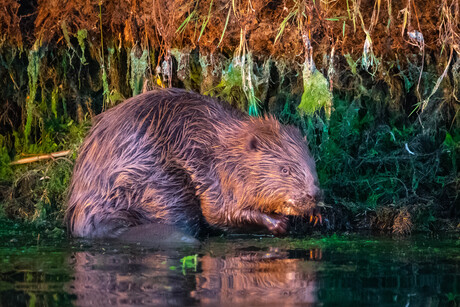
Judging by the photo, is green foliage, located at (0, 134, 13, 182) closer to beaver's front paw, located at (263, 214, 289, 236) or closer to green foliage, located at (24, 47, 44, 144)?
green foliage, located at (24, 47, 44, 144)

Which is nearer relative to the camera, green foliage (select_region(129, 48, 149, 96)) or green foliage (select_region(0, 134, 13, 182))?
green foliage (select_region(129, 48, 149, 96))

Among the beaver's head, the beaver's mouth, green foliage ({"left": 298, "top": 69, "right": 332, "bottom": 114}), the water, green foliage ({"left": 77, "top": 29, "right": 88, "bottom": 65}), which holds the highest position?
green foliage ({"left": 77, "top": 29, "right": 88, "bottom": 65})

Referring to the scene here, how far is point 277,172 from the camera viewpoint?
486cm

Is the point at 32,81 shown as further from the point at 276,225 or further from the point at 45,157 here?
the point at 276,225

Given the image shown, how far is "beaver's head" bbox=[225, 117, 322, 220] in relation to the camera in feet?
15.6

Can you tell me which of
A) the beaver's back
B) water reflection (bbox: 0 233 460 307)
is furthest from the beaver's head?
water reflection (bbox: 0 233 460 307)

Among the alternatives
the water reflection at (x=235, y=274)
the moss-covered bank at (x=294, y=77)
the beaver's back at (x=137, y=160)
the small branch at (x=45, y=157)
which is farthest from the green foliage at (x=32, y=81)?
the water reflection at (x=235, y=274)

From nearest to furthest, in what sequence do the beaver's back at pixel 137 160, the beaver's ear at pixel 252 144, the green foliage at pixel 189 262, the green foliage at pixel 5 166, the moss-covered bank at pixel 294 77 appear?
1. the green foliage at pixel 189 262
2. the beaver's back at pixel 137 160
3. the beaver's ear at pixel 252 144
4. the moss-covered bank at pixel 294 77
5. the green foliage at pixel 5 166

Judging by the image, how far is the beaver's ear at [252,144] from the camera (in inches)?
194

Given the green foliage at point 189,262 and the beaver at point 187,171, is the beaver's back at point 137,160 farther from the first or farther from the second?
the green foliage at point 189,262

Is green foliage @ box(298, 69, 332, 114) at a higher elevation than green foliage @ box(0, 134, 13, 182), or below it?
higher

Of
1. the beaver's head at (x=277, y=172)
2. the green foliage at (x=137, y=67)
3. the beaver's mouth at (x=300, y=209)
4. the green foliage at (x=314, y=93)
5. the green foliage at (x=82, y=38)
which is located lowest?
the beaver's mouth at (x=300, y=209)

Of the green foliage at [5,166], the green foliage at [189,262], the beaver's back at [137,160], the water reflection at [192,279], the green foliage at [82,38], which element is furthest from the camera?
the green foliage at [5,166]

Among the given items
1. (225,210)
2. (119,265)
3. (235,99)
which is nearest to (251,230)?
(225,210)
